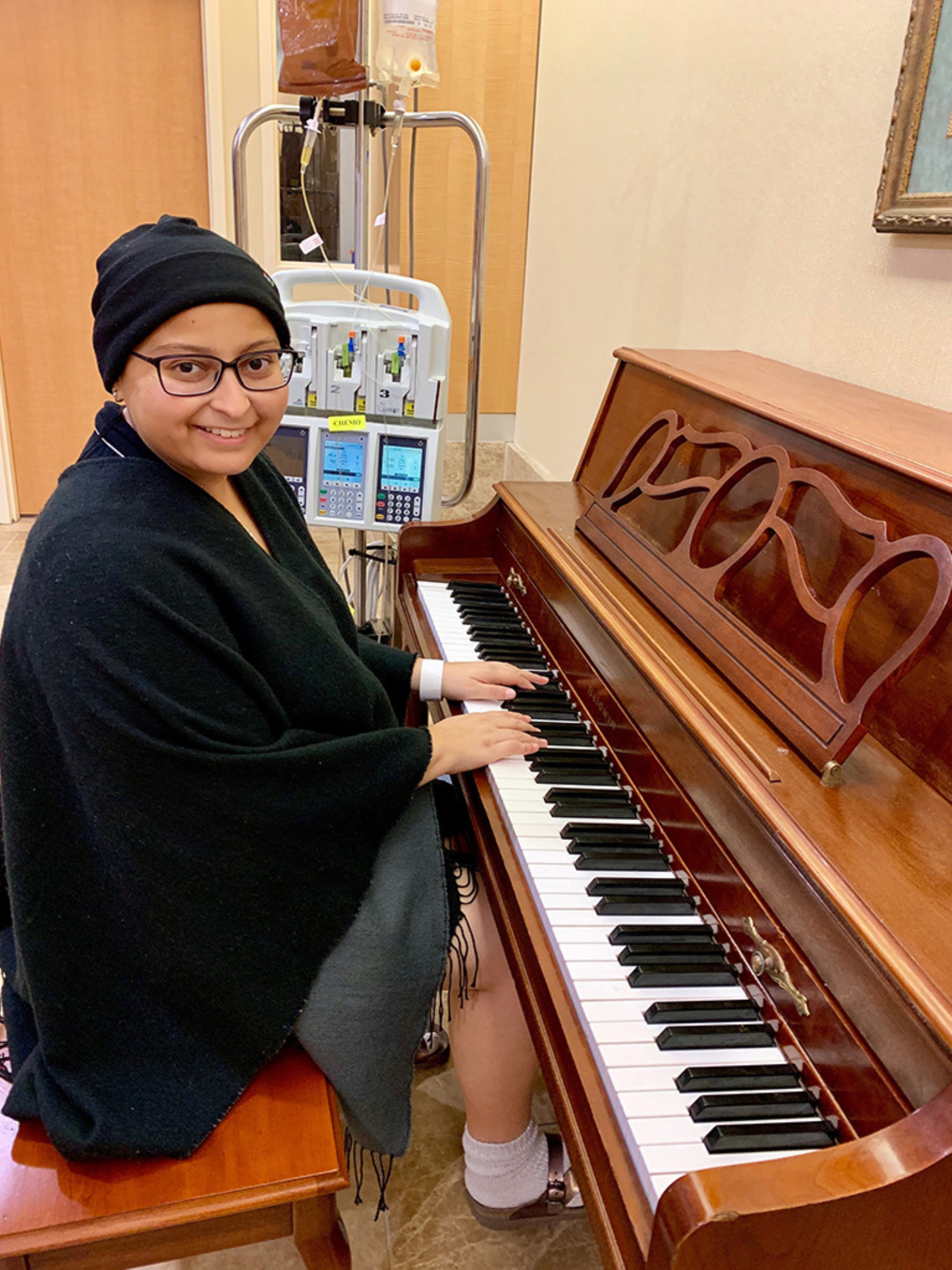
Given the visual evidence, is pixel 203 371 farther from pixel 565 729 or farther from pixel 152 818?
pixel 565 729

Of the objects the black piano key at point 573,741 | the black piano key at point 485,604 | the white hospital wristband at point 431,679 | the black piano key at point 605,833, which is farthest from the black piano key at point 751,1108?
the black piano key at point 485,604

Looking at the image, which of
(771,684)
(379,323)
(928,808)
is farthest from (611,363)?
(928,808)

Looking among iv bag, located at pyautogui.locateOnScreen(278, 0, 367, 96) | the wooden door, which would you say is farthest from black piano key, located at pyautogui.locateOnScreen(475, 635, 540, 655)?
the wooden door

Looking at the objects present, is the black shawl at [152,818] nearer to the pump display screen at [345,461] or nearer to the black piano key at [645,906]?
the black piano key at [645,906]

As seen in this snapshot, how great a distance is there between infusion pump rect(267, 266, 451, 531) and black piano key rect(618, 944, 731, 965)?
1518mm

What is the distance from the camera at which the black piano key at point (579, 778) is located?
4.03ft

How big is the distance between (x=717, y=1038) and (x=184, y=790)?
1.93 feet

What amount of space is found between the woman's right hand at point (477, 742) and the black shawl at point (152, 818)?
15cm

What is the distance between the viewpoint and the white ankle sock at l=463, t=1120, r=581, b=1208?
1.43 metres

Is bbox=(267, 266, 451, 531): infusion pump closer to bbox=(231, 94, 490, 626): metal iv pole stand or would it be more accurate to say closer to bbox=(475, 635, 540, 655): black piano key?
bbox=(231, 94, 490, 626): metal iv pole stand

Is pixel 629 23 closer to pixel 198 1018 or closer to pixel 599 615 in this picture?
pixel 599 615

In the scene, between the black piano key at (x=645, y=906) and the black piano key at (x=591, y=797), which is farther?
the black piano key at (x=591, y=797)

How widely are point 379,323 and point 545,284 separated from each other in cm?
132

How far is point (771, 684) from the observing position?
1037 mm
